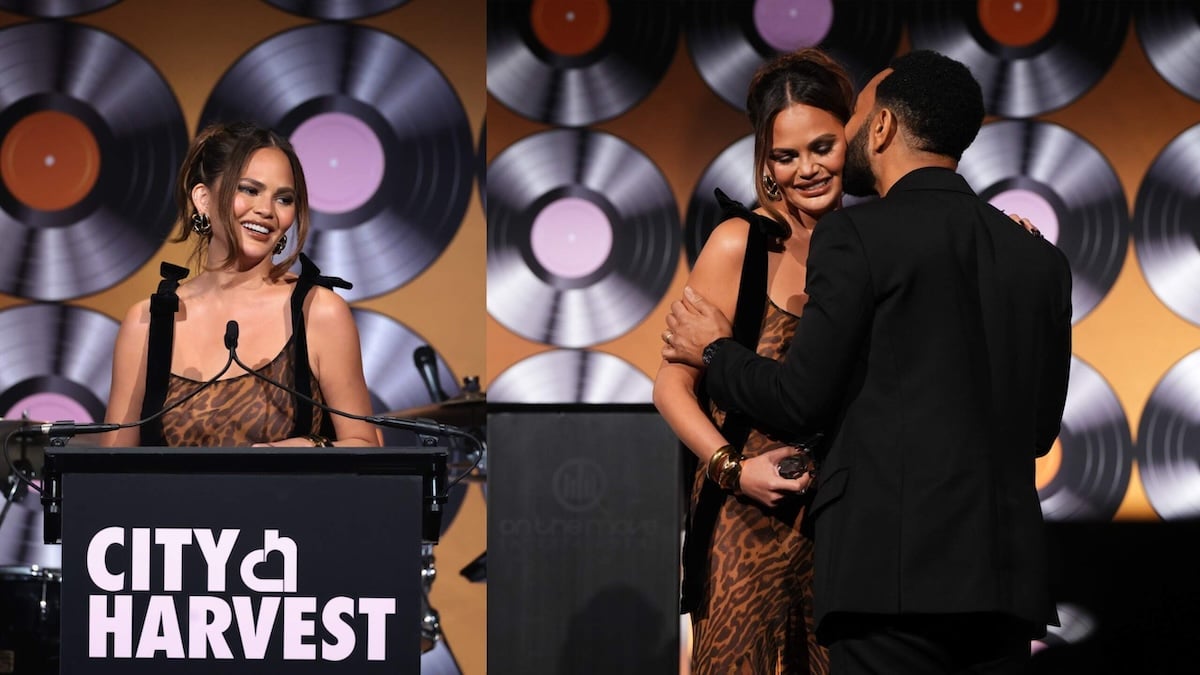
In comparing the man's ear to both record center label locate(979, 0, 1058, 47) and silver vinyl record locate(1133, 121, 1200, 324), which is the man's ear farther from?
silver vinyl record locate(1133, 121, 1200, 324)

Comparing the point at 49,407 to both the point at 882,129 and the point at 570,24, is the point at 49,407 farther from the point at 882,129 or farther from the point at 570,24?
the point at 882,129

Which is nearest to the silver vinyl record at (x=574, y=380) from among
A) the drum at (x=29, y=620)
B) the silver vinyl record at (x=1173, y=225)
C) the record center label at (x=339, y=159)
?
the record center label at (x=339, y=159)

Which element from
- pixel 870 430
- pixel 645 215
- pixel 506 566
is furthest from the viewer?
pixel 645 215

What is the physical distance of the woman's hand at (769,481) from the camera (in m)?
2.15

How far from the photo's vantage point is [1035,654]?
4.32 m

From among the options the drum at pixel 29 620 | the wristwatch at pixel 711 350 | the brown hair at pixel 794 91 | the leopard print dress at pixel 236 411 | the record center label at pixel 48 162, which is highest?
the record center label at pixel 48 162

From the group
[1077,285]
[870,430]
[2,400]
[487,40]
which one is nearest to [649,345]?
[487,40]

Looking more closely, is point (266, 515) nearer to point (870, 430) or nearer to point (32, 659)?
point (870, 430)

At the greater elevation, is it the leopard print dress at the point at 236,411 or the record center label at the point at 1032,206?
the record center label at the point at 1032,206

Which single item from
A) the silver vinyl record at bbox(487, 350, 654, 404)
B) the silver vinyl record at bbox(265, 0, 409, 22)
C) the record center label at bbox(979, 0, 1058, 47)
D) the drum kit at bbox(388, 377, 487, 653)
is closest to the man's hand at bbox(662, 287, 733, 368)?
the drum kit at bbox(388, 377, 487, 653)

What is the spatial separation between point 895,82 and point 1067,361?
1.79 ft

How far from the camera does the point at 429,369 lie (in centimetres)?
412

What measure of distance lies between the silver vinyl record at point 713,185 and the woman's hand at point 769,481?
7.20 ft

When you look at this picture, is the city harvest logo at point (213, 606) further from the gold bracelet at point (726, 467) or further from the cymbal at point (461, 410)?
the cymbal at point (461, 410)
